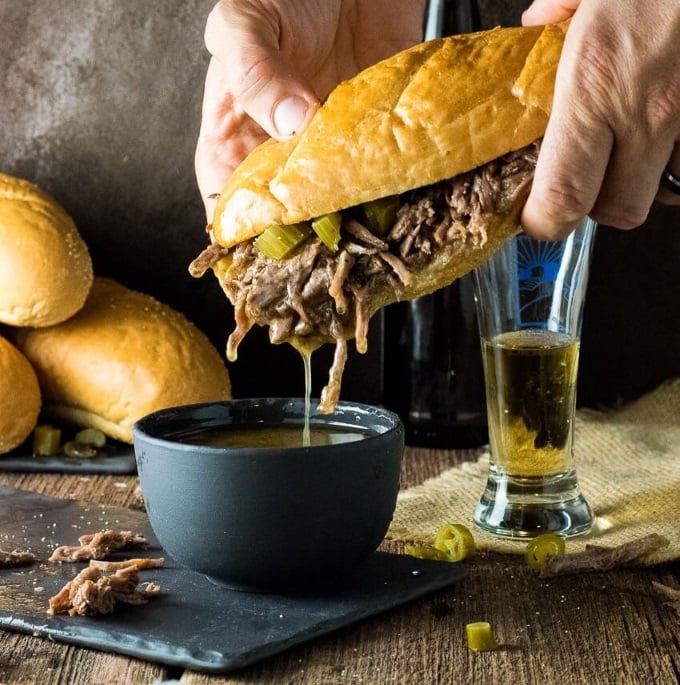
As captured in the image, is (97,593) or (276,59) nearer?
(97,593)

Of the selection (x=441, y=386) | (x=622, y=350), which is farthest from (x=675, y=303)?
(x=441, y=386)

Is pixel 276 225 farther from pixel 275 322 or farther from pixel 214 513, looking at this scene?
pixel 214 513

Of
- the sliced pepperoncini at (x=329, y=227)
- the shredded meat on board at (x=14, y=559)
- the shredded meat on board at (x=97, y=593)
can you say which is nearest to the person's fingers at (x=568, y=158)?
the sliced pepperoncini at (x=329, y=227)

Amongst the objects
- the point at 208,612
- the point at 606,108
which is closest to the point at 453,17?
the point at 606,108

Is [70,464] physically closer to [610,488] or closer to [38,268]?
[38,268]

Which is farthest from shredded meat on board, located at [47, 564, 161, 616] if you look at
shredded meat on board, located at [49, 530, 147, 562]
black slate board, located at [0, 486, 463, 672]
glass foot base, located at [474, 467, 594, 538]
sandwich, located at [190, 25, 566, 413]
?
glass foot base, located at [474, 467, 594, 538]

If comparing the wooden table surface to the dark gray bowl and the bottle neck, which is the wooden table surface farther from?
the bottle neck
